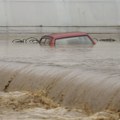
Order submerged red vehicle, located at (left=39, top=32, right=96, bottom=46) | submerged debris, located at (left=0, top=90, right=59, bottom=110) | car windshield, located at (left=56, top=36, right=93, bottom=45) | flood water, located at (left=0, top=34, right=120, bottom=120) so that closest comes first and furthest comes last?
flood water, located at (left=0, top=34, right=120, bottom=120) < submerged debris, located at (left=0, top=90, right=59, bottom=110) < submerged red vehicle, located at (left=39, top=32, right=96, bottom=46) < car windshield, located at (left=56, top=36, right=93, bottom=45)

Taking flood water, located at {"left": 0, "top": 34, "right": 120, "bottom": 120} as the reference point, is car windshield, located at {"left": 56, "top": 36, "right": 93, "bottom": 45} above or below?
below

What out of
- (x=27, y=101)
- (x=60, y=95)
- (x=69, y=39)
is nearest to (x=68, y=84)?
(x=60, y=95)

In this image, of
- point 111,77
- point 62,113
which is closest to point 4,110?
point 62,113

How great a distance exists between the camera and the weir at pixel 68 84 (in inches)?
255

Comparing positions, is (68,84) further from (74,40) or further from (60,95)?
(74,40)

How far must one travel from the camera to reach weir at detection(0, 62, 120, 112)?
6.47 meters

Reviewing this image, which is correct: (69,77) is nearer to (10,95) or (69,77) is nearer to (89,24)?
(10,95)

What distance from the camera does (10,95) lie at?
8.43 metres

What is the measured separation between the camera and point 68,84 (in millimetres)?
7625

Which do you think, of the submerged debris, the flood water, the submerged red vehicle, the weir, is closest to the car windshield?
the submerged red vehicle

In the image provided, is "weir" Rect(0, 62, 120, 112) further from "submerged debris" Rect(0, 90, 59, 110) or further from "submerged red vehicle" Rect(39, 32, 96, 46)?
"submerged red vehicle" Rect(39, 32, 96, 46)

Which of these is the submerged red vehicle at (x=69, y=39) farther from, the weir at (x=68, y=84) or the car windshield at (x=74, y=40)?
the weir at (x=68, y=84)

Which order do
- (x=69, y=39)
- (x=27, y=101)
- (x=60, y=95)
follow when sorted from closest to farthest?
1. (x=60, y=95)
2. (x=27, y=101)
3. (x=69, y=39)

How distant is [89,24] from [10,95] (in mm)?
25016
